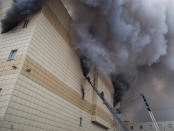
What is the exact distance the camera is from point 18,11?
8805 mm

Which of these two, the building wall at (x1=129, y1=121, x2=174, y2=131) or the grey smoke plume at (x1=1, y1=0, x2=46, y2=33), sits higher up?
the grey smoke plume at (x1=1, y1=0, x2=46, y2=33)

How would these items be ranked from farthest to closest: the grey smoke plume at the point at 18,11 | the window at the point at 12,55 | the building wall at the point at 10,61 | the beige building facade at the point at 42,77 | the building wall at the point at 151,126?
the building wall at the point at 151,126
the grey smoke plume at the point at 18,11
the window at the point at 12,55
the beige building facade at the point at 42,77
the building wall at the point at 10,61

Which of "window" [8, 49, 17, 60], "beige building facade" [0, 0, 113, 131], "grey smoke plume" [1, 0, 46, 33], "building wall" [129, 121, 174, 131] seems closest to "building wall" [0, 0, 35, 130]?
"beige building facade" [0, 0, 113, 131]

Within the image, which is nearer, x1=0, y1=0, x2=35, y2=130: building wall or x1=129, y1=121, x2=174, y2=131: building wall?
x1=0, y1=0, x2=35, y2=130: building wall

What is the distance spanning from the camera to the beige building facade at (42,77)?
657cm

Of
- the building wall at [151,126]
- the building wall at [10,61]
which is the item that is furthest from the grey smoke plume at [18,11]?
the building wall at [151,126]

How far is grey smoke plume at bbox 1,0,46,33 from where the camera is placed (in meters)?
8.80

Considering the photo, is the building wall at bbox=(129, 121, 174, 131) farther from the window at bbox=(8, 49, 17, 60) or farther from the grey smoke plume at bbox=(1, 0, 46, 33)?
the grey smoke plume at bbox=(1, 0, 46, 33)

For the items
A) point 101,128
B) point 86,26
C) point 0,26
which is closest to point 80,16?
point 86,26

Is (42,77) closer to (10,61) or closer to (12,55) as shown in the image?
(10,61)

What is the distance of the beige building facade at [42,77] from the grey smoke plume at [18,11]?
1.38 feet

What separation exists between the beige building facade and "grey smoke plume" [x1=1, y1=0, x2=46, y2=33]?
42cm

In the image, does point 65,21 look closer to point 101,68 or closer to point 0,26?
point 0,26

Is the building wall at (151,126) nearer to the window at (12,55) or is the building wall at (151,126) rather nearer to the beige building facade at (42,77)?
the beige building facade at (42,77)
